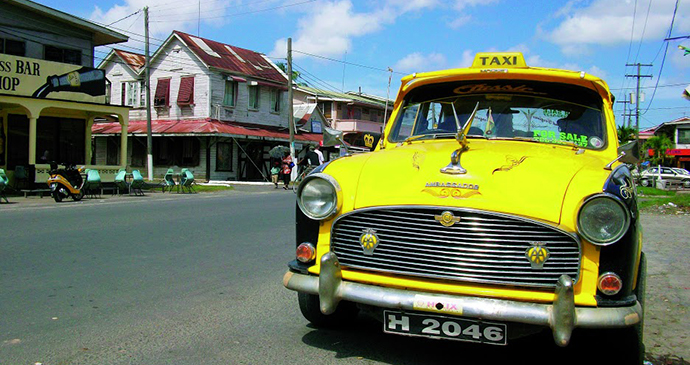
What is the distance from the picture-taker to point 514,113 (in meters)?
4.92

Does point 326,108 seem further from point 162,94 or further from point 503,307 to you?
point 503,307

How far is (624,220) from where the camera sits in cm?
327

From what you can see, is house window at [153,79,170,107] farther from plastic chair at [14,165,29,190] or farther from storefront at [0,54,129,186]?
plastic chair at [14,165,29,190]

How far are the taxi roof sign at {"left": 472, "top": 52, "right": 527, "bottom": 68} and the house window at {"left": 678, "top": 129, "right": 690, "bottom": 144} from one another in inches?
2412

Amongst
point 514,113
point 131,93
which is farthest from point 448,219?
point 131,93

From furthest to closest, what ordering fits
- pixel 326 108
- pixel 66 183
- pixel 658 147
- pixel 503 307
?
1. pixel 658 147
2. pixel 326 108
3. pixel 66 183
4. pixel 503 307

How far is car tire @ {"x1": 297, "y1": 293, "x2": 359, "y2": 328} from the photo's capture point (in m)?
4.37

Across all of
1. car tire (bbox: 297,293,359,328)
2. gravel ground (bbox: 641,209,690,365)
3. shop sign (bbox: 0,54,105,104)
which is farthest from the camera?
shop sign (bbox: 0,54,105,104)

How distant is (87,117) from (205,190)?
5.36 meters

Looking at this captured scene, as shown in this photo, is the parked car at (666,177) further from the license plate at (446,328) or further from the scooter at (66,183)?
the license plate at (446,328)

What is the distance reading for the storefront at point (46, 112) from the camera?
2045cm

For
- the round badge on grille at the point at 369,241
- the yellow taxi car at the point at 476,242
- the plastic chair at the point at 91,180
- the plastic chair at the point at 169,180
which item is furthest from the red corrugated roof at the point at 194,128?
the round badge on grille at the point at 369,241

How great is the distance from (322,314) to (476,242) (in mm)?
1497

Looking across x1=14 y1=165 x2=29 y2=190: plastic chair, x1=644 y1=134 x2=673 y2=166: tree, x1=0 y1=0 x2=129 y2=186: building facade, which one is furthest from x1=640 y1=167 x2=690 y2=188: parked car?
x1=14 y1=165 x2=29 y2=190: plastic chair
